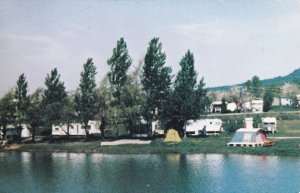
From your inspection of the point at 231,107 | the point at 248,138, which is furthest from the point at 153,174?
the point at 231,107

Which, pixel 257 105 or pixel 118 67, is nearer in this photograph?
pixel 118 67

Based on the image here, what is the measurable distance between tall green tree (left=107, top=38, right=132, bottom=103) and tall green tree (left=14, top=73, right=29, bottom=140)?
33.0 ft

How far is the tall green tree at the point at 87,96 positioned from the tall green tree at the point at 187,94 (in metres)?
8.91

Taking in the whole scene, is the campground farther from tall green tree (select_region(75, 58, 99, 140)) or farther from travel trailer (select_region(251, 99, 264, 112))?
travel trailer (select_region(251, 99, 264, 112))

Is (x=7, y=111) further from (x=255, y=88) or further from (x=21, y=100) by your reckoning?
(x=255, y=88)

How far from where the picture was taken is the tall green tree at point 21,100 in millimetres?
51844

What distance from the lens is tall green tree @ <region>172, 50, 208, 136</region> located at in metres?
50.8

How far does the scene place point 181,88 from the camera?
51.4 m

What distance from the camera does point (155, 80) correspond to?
5088 centimetres

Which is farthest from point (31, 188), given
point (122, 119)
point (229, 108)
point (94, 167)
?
point (229, 108)

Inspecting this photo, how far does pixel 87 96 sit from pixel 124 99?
170 inches

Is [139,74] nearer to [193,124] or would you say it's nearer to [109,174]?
[193,124]

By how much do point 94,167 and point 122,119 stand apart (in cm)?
1955

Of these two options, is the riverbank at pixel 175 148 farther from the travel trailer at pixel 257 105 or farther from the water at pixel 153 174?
the travel trailer at pixel 257 105
